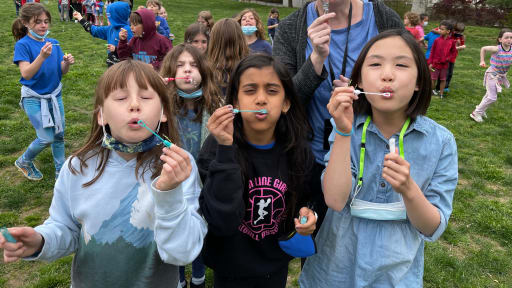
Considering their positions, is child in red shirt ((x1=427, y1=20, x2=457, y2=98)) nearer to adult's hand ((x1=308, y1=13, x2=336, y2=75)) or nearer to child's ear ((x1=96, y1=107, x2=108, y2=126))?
adult's hand ((x1=308, y1=13, x2=336, y2=75))

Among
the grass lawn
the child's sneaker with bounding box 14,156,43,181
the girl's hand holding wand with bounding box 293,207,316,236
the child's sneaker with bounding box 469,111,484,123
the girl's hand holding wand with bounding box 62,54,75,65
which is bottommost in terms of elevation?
the child's sneaker with bounding box 469,111,484,123

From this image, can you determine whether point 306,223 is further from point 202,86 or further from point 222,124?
point 202,86

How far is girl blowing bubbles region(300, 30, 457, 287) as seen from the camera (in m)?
1.75

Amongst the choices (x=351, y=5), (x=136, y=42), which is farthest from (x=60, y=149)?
(x=351, y=5)

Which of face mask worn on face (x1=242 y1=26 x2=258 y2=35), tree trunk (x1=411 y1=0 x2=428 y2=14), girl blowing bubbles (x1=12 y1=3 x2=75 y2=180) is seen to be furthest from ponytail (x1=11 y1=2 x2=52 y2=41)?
tree trunk (x1=411 y1=0 x2=428 y2=14)

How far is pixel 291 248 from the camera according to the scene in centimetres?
196

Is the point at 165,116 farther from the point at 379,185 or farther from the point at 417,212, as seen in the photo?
the point at 417,212

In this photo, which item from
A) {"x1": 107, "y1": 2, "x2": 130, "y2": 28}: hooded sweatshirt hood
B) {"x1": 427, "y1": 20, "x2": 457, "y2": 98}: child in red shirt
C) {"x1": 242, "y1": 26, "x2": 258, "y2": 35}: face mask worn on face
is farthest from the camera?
{"x1": 427, "y1": 20, "x2": 457, "y2": 98}: child in red shirt

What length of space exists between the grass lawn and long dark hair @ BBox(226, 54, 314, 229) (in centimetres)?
175

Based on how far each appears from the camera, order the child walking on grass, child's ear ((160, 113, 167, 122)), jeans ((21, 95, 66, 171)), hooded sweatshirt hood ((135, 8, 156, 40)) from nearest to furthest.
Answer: child's ear ((160, 113, 167, 122)), jeans ((21, 95, 66, 171)), hooded sweatshirt hood ((135, 8, 156, 40)), the child walking on grass

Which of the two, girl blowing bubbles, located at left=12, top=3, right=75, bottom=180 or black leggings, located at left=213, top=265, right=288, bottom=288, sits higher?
girl blowing bubbles, located at left=12, top=3, right=75, bottom=180

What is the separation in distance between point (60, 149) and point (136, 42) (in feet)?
5.84

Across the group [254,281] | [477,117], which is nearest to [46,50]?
[254,281]

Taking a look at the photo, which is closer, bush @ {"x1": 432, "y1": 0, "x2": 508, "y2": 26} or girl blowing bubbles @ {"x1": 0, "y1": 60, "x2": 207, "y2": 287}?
girl blowing bubbles @ {"x1": 0, "y1": 60, "x2": 207, "y2": 287}
